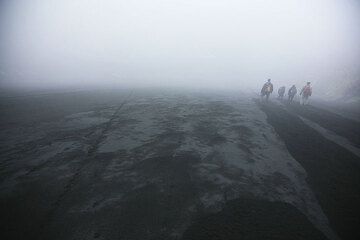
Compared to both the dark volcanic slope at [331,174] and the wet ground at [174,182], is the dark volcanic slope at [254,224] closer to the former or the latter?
the wet ground at [174,182]

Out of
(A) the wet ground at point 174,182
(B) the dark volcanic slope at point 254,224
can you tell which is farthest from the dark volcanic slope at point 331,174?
(B) the dark volcanic slope at point 254,224

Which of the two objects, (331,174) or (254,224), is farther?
(331,174)

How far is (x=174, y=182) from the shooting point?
5.49 meters

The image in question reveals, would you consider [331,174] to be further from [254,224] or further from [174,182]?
[174,182]

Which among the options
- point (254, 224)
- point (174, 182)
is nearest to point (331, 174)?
point (254, 224)

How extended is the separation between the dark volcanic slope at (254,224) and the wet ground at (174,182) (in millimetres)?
16

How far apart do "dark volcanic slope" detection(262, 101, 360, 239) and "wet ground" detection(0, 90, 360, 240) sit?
0.03 meters

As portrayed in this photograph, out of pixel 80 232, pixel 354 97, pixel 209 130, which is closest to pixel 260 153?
pixel 209 130

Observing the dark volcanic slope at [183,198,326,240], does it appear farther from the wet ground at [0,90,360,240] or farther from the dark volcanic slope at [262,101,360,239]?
the dark volcanic slope at [262,101,360,239]

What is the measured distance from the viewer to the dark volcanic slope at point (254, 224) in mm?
3882

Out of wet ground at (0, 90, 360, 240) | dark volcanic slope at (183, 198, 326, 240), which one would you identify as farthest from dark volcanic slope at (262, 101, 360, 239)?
dark volcanic slope at (183, 198, 326, 240)

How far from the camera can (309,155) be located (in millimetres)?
7621

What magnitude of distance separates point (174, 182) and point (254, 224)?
185cm

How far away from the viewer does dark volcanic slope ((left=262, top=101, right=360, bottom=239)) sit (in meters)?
4.45
